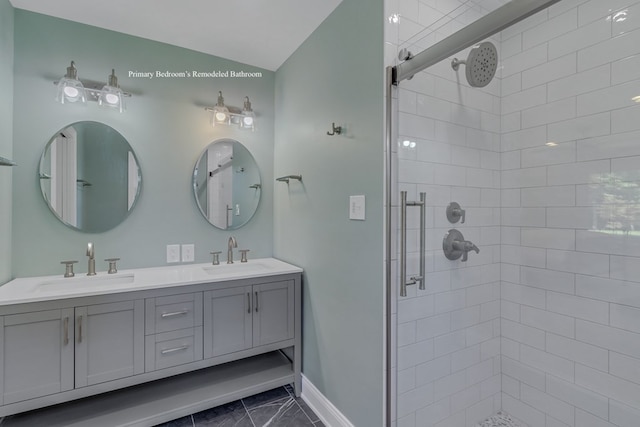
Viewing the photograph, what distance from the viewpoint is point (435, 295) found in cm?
161

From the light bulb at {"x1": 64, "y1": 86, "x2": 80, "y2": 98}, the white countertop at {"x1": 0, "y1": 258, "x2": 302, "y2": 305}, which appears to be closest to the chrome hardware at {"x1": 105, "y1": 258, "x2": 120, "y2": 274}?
the white countertop at {"x1": 0, "y1": 258, "x2": 302, "y2": 305}

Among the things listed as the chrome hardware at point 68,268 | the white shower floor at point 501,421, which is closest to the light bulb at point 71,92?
the chrome hardware at point 68,268

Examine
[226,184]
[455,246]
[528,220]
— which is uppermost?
[226,184]

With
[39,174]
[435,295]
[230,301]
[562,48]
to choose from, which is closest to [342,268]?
[435,295]

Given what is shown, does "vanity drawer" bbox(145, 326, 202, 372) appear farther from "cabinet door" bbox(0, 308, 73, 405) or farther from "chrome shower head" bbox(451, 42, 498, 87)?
"chrome shower head" bbox(451, 42, 498, 87)

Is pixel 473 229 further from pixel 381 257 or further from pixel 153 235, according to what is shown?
pixel 153 235

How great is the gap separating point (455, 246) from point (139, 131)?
7.48ft

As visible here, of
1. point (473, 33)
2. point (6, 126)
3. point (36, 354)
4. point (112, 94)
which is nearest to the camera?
point (473, 33)

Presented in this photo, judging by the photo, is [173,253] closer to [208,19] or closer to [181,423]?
[181,423]

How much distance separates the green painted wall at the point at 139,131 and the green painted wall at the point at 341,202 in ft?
1.47

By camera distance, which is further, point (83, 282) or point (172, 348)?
point (83, 282)

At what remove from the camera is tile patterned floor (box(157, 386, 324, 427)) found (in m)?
1.81

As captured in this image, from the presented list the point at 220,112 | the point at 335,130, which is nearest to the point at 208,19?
the point at 220,112

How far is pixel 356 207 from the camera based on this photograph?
1631 mm
